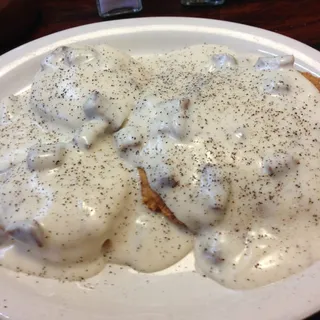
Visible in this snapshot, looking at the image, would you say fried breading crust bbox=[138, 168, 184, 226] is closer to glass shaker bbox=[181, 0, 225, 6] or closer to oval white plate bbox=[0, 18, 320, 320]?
oval white plate bbox=[0, 18, 320, 320]

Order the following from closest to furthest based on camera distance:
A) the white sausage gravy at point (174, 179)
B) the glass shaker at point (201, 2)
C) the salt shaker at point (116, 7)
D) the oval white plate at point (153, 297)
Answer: the oval white plate at point (153, 297), the white sausage gravy at point (174, 179), the salt shaker at point (116, 7), the glass shaker at point (201, 2)

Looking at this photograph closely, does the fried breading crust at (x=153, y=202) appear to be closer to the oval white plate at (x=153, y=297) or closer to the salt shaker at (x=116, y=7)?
the oval white plate at (x=153, y=297)

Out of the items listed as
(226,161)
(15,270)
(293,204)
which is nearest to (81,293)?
(15,270)

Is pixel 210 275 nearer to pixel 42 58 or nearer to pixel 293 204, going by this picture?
pixel 293 204

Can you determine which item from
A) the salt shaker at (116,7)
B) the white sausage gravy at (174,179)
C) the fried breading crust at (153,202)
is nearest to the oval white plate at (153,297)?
the white sausage gravy at (174,179)

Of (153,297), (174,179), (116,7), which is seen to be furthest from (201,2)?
(153,297)

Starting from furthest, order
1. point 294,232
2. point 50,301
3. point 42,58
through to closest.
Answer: point 42,58 < point 294,232 < point 50,301

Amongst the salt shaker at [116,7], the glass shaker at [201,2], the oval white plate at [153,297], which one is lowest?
the oval white plate at [153,297]

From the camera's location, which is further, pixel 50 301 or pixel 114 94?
pixel 114 94
